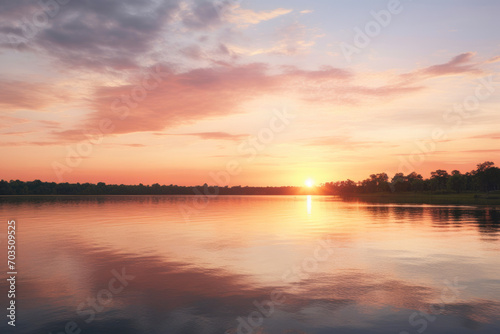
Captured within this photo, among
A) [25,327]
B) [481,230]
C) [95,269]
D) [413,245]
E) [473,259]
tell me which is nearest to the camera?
[25,327]

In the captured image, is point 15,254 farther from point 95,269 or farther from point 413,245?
point 413,245

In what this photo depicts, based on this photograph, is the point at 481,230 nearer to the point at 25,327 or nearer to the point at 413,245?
the point at 413,245

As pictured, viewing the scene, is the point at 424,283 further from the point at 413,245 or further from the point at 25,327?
the point at 25,327

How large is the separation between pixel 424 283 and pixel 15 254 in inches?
1278

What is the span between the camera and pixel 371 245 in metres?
33.5

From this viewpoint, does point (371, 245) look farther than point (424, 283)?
Yes

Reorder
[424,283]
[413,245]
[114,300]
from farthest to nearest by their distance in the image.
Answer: [413,245], [424,283], [114,300]

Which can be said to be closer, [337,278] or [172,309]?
[172,309]

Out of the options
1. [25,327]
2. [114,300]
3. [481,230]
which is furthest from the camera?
[481,230]

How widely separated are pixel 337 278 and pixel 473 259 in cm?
1345

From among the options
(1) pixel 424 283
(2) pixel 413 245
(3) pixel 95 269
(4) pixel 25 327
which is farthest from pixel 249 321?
(2) pixel 413 245

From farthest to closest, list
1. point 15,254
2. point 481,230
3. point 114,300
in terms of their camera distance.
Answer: point 481,230 < point 15,254 < point 114,300

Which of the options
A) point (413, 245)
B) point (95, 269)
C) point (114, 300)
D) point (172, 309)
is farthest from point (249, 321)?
point (413, 245)

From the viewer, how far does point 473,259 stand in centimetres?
2653
